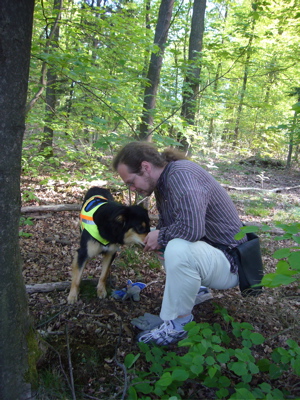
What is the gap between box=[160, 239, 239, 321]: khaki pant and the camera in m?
2.34

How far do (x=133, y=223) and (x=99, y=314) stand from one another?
3.50 ft

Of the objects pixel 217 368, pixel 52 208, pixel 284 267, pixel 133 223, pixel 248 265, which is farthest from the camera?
pixel 52 208

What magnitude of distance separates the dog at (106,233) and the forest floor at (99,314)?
0.89 feet

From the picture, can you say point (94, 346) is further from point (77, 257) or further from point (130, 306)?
point (77, 257)

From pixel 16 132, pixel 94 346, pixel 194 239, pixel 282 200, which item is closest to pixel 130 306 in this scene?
pixel 94 346

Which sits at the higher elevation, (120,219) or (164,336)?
(120,219)

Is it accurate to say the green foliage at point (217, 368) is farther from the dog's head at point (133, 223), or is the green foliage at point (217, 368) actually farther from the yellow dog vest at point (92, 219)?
the yellow dog vest at point (92, 219)

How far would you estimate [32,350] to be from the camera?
207 centimetres

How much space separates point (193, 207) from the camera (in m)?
2.30

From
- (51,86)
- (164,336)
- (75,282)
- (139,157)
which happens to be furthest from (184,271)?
(51,86)

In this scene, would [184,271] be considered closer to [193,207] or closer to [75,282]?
[193,207]

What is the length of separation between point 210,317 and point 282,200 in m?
7.14

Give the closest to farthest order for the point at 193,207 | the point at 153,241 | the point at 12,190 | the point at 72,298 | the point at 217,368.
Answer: the point at 217,368 → the point at 12,190 → the point at 193,207 → the point at 153,241 → the point at 72,298

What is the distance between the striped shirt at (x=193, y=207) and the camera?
2.32m
